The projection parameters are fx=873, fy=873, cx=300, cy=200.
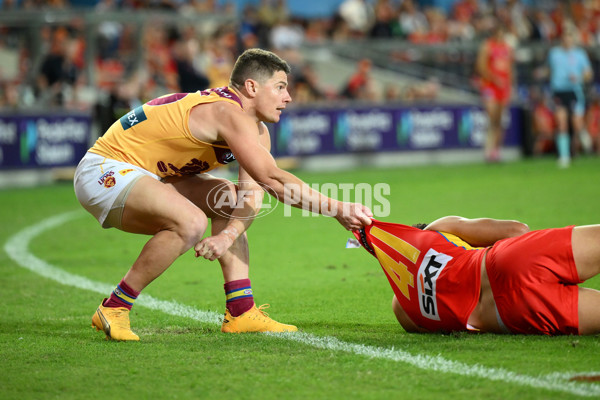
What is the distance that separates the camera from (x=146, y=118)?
526 centimetres

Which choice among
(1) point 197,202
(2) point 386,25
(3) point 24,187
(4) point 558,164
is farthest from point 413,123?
(1) point 197,202

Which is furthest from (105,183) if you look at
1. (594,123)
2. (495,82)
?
(594,123)

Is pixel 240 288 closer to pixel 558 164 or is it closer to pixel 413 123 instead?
pixel 558 164

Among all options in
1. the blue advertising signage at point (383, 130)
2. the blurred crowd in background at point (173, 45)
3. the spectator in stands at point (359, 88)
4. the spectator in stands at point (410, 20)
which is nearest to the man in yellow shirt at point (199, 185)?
the blurred crowd in background at point (173, 45)

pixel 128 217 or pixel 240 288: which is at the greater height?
pixel 128 217

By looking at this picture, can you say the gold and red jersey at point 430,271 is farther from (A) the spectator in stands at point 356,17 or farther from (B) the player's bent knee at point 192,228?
(A) the spectator in stands at point 356,17

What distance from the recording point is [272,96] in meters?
5.20

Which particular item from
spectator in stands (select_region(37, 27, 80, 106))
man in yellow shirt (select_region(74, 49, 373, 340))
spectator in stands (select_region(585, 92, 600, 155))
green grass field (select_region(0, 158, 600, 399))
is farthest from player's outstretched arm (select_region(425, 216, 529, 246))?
spectator in stands (select_region(585, 92, 600, 155))

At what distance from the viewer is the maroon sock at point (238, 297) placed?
528 cm

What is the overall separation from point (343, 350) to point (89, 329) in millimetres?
1757

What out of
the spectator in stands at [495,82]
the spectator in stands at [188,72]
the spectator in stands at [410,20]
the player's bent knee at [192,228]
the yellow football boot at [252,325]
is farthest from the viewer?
the spectator in stands at [410,20]

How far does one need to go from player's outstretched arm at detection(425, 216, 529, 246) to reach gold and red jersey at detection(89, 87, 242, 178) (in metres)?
1.38

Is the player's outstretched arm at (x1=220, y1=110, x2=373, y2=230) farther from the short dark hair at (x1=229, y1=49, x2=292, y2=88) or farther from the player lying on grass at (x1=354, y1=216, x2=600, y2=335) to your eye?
the short dark hair at (x1=229, y1=49, x2=292, y2=88)

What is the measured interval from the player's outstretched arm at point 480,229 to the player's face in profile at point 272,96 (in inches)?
45.3
